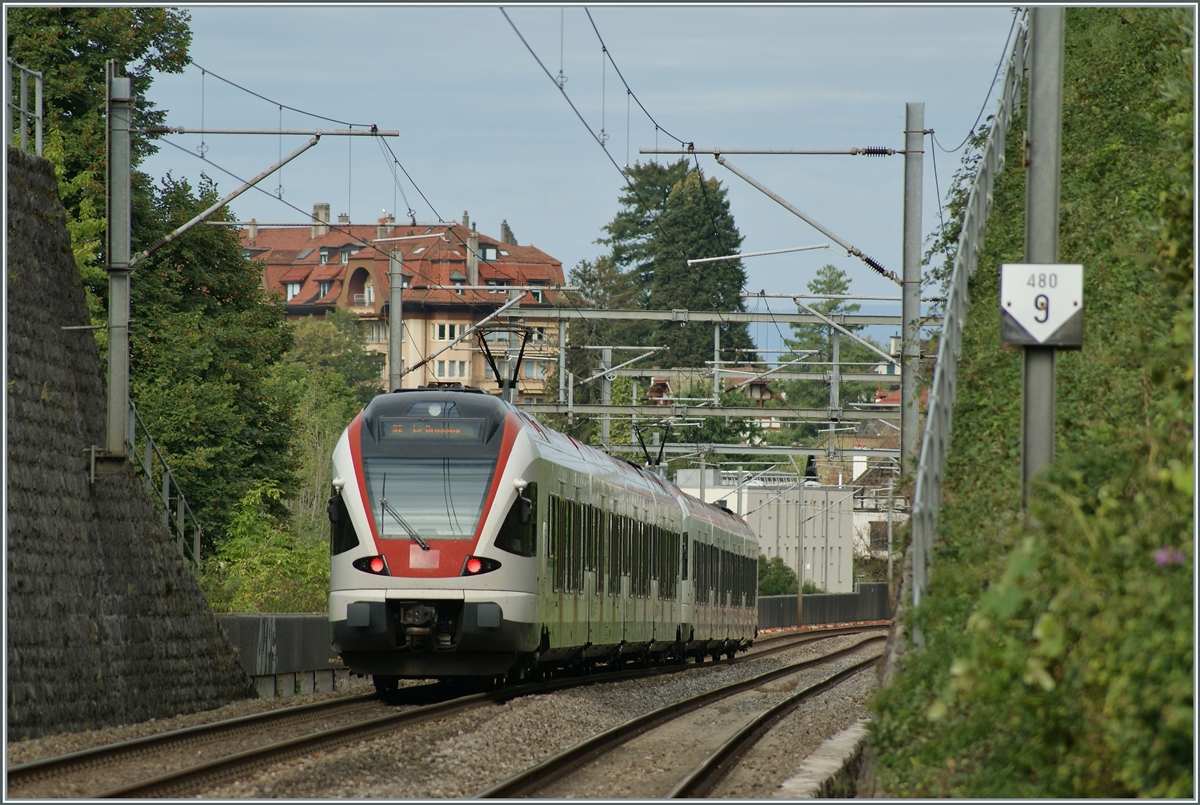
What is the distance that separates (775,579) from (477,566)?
54234 millimetres

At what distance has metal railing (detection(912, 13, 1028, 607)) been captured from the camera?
34.4 ft

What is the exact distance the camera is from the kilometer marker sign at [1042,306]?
9.21 meters

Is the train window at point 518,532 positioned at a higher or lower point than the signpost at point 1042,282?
lower

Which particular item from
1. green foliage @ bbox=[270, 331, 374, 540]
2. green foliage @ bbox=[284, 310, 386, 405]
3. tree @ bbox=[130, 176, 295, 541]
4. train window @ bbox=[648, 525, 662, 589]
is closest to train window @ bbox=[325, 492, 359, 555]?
train window @ bbox=[648, 525, 662, 589]

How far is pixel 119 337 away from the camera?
55.7 feet

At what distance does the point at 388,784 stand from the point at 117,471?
6515mm

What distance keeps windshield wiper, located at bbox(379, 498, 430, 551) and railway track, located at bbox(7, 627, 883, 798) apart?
1.70m

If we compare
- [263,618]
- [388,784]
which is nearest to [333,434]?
[263,618]

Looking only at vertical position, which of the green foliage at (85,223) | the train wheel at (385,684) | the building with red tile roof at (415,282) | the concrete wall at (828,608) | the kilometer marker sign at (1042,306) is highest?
the building with red tile roof at (415,282)

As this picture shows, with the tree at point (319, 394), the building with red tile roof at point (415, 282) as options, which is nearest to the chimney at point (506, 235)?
the building with red tile roof at point (415, 282)

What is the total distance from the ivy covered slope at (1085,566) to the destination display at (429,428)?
5.79 meters

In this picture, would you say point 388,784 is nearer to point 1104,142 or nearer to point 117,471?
point 117,471

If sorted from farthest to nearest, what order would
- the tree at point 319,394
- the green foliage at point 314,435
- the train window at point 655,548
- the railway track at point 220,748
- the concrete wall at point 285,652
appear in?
the green foliage at point 314,435 < the tree at point 319,394 < the train window at point 655,548 < the concrete wall at point 285,652 < the railway track at point 220,748

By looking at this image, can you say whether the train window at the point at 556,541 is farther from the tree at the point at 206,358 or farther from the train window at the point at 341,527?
the tree at the point at 206,358
